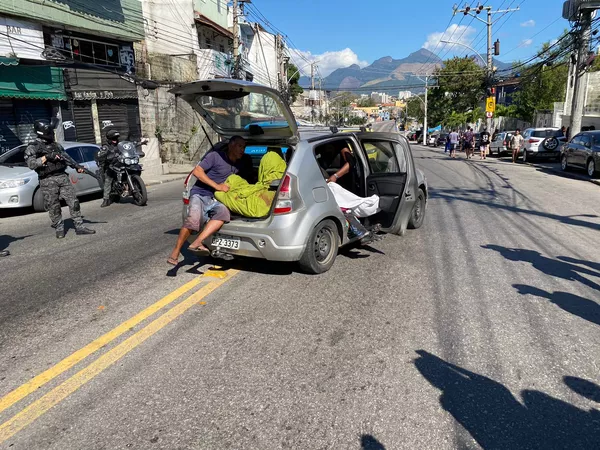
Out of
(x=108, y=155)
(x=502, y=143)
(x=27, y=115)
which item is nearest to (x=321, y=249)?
(x=108, y=155)

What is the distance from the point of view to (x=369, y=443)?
2.64 metres

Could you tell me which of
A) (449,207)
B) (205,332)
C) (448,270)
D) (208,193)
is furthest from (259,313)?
(449,207)

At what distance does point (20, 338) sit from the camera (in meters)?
3.93

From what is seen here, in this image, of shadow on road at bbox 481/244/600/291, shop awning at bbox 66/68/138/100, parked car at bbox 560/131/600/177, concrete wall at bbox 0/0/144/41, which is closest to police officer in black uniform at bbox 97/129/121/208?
shadow on road at bbox 481/244/600/291

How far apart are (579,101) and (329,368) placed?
21.5m

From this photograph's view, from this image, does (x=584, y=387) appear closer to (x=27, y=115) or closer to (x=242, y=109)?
(x=242, y=109)

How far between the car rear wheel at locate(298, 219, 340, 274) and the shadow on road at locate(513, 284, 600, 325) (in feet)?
6.71

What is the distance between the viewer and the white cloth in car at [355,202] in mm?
5898

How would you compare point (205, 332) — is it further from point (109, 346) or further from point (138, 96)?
point (138, 96)

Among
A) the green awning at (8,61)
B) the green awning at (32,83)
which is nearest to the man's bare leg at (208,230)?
the green awning at (8,61)

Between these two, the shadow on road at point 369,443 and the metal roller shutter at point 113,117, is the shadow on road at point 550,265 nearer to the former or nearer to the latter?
the shadow on road at point 369,443

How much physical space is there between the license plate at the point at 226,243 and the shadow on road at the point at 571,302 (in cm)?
305

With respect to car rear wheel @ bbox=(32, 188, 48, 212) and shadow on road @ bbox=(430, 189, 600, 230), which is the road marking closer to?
car rear wheel @ bbox=(32, 188, 48, 212)

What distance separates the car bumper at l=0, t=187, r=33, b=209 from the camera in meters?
9.74
